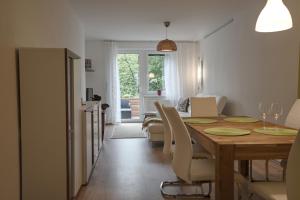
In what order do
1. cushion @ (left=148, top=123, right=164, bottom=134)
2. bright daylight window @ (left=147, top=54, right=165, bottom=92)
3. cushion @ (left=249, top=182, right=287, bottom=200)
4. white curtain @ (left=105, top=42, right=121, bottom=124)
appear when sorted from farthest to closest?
bright daylight window @ (left=147, top=54, right=165, bottom=92), white curtain @ (left=105, top=42, right=121, bottom=124), cushion @ (left=148, top=123, right=164, bottom=134), cushion @ (left=249, top=182, right=287, bottom=200)

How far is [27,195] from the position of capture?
230 centimetres

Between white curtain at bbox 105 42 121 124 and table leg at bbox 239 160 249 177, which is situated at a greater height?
white curtain at bbox 105 42 121 124

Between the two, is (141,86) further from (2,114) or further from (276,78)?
(2,114)

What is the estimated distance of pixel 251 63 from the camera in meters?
5.01

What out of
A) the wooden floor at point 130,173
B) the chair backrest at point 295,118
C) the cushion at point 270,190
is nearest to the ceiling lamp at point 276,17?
the chair backrest at point 295,118

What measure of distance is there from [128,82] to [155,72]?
855 mm

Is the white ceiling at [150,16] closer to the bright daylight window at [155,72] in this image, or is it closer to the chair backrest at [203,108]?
the bright daylight window at [155,72]

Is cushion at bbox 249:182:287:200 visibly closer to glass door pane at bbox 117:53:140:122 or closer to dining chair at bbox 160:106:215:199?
dining chair at bbox 160:106:215:199

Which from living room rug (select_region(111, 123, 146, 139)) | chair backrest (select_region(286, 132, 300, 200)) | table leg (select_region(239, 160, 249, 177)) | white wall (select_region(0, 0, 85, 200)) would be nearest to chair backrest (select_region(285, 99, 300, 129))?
table leg (select_region(239, 160, 249, 177))

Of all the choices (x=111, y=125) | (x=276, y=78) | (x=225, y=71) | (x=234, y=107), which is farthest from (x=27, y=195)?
(x=111, y=125)

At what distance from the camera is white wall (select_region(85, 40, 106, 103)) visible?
8523 mm

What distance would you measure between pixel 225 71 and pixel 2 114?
5.12m

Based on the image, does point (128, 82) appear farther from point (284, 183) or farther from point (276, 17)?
point (284, 183)

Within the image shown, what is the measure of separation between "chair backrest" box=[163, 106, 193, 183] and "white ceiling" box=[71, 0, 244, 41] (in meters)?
2.63
